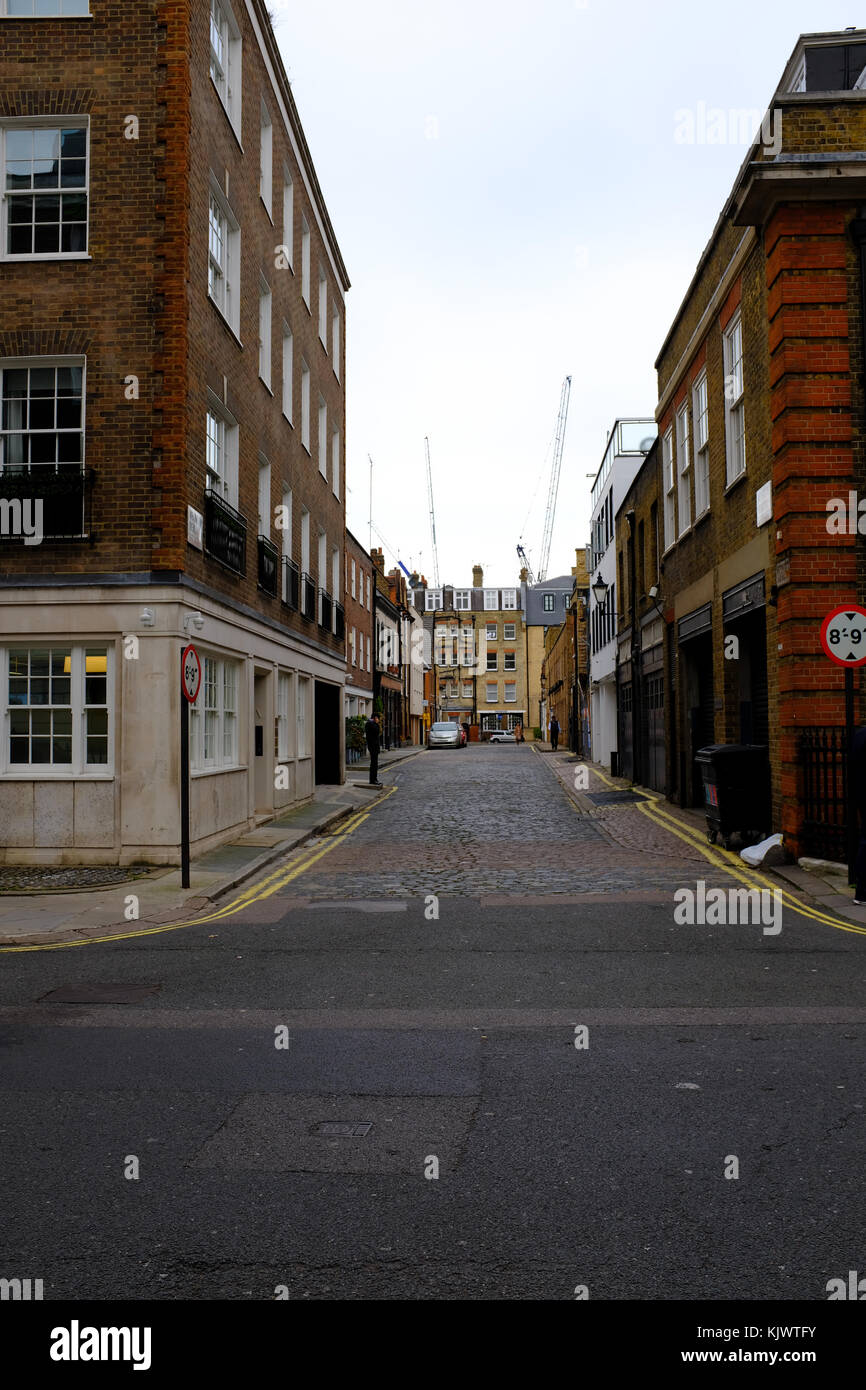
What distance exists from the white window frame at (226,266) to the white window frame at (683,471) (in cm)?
841

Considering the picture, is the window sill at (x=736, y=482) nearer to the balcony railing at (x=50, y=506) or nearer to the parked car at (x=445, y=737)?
the balcony railing at (x=50, y=506)

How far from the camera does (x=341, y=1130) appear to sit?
475 cm

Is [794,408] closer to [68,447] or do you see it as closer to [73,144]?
[68,447]

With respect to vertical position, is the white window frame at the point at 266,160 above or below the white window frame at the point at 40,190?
above

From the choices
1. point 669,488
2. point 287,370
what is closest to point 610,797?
point 669,488

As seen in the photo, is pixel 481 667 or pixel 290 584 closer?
pixel 290 584

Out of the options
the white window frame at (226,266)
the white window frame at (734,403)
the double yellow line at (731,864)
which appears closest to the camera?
the double yellow line at (731,864)

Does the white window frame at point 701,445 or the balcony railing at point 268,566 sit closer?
the white window frame at point 701,445

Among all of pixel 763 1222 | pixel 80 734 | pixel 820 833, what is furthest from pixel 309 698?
pixel 763 1222

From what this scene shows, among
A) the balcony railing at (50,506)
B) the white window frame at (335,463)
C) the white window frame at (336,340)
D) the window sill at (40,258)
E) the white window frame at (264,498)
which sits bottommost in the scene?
the balcony railing at (50,506)

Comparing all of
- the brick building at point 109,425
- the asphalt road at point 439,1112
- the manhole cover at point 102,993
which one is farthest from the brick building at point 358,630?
the manhole cover at point 102,993

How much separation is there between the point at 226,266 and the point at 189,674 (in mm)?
8776

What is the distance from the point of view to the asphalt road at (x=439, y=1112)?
351cm
